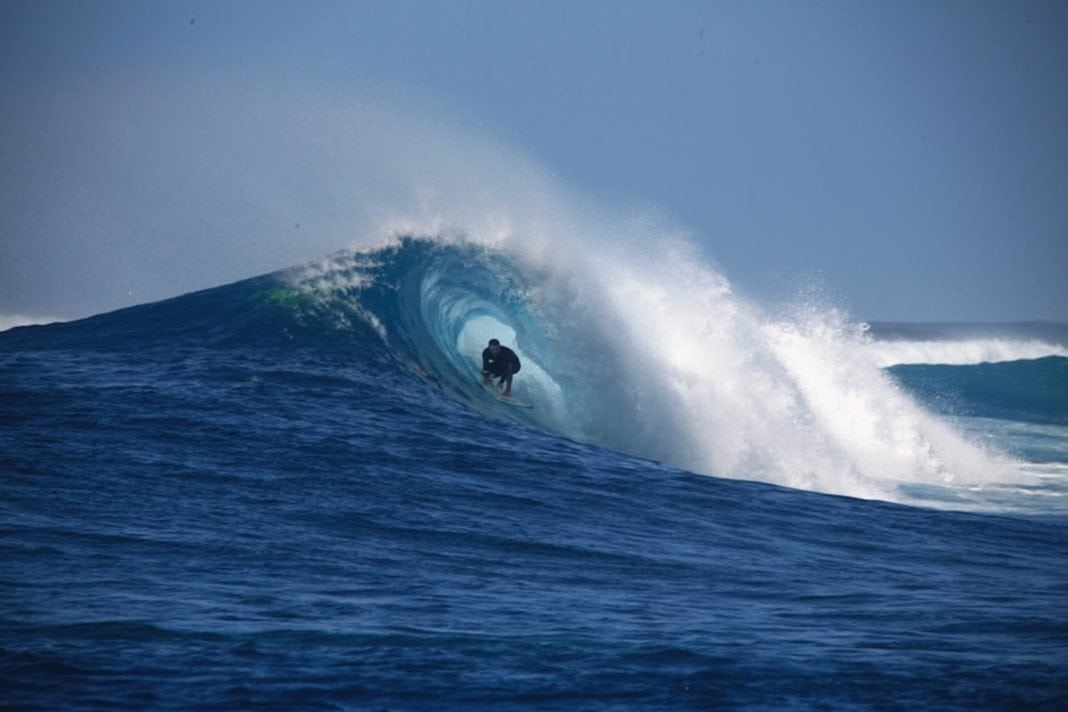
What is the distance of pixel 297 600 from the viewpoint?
681cm

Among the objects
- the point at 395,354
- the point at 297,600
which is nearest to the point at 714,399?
the point at 395,354

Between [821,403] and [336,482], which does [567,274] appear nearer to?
[821,403]

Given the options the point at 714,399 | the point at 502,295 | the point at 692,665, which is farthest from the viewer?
the point at 502,295

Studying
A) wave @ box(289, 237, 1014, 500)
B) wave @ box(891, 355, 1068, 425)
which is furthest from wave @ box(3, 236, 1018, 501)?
wave @ box(891, 355, 1068, 425)

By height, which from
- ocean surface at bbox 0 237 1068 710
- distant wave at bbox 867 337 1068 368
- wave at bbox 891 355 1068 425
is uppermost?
distant wave at bbox 867 337 1068 368

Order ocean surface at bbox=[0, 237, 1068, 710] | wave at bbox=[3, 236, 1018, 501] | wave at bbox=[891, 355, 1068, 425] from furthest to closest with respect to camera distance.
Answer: wave at bbox=[891, 355, 1068, 425], wave at bbox=[3, 236, 1018, 501], ocean surface at bbox=[0, 237, 1068, 710]

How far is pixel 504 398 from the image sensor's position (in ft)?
56.4

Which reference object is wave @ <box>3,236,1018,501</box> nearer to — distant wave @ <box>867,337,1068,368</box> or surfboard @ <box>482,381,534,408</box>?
surfboard @ <box>482,381,534,408</box>

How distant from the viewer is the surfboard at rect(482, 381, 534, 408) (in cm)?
1716

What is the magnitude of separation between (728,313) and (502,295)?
4.20m

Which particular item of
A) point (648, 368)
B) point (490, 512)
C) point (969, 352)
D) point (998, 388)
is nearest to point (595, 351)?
point (648, 368)

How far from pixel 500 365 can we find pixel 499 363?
1.5 inches

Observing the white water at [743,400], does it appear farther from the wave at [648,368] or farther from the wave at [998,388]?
the wave at [998,388]

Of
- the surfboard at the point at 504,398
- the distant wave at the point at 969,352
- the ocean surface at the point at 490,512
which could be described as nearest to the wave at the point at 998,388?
the distant wave at the point at 969,352
